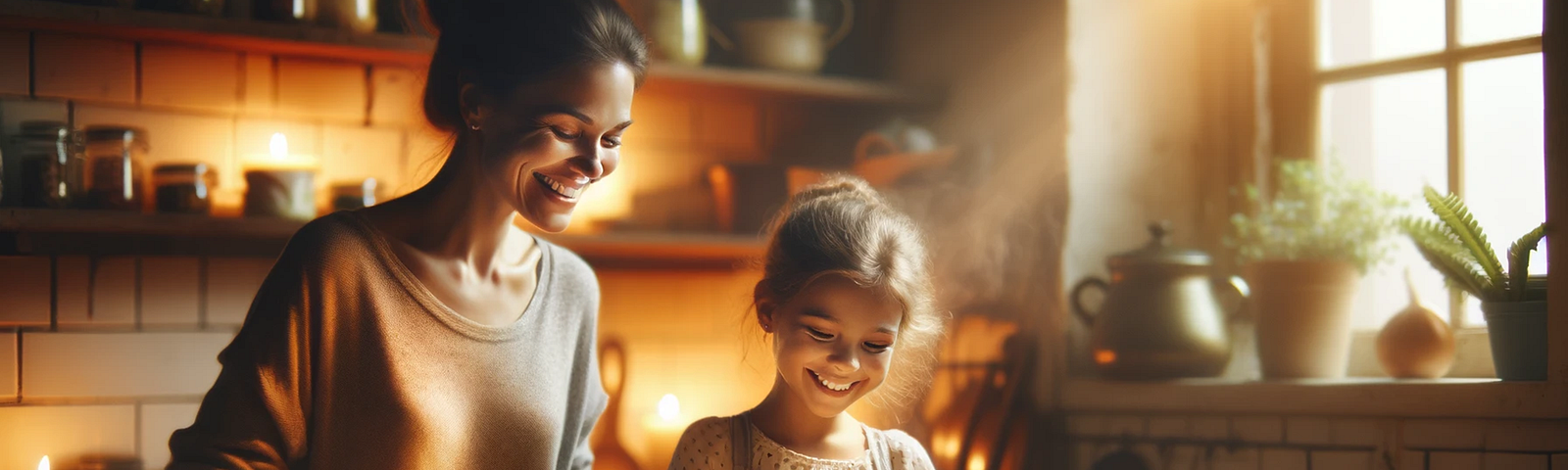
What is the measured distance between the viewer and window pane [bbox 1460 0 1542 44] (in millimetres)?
1756

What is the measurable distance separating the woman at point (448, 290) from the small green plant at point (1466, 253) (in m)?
1.07

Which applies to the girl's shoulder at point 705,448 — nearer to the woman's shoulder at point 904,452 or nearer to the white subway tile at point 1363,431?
the woman's shoulder at point 904,452

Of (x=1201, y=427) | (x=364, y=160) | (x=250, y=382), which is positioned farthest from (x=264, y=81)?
(x=1201, y=427)

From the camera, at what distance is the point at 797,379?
4.06 feet

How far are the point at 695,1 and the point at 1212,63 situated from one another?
88cm

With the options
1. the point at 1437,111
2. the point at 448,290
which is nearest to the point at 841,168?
the point at 1437,111

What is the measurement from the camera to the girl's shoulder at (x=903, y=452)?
136 cm

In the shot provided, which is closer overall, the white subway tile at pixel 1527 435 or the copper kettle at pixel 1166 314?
the white subway tile at pixel 1527 435

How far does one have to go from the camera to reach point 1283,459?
1785 mm

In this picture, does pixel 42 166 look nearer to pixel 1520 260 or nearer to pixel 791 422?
pixel 791 422

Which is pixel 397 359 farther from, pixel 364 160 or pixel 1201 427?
pixel 1201 427

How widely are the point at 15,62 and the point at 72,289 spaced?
331 mm

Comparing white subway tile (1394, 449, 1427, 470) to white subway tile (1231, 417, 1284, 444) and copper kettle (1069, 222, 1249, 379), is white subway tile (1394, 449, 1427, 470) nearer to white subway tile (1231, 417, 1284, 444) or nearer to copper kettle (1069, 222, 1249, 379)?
white subway tile (1231, 417, 1284, 444)

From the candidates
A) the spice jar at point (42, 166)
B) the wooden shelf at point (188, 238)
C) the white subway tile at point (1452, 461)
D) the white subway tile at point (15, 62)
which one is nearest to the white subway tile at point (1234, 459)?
the white subway tile at point (1452, 461)
